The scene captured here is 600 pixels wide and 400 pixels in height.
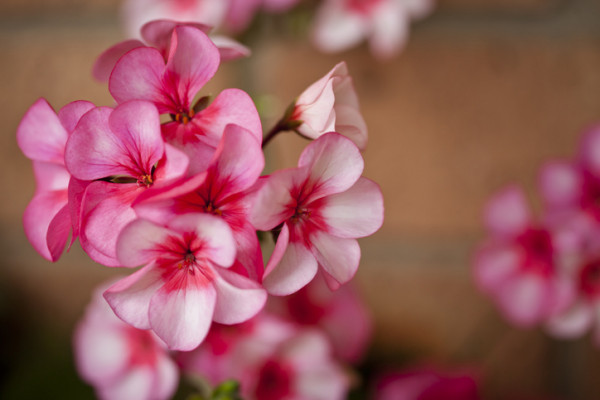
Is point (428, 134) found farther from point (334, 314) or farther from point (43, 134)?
point (43, 134)

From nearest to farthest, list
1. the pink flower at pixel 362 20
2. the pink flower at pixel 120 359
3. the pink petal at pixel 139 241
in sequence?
1. the pink petal at pixel 139 241
2. the pink flower at pixel 120 359
3. the pink flower at pixel 362 20

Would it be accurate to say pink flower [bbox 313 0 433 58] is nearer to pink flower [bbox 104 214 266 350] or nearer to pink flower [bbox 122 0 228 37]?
pink flower [bbox 122 0 228 37]

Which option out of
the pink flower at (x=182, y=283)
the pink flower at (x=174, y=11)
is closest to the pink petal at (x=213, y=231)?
the pink flower at (x=182, y=283)

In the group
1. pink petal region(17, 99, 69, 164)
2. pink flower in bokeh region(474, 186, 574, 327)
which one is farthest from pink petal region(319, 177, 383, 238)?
pink flower in bokeh region(474, 186, 574, 327)

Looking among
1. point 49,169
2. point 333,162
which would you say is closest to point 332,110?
point 333,162

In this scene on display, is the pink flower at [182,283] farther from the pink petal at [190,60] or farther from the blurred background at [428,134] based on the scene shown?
the blurred background at [428,134]
